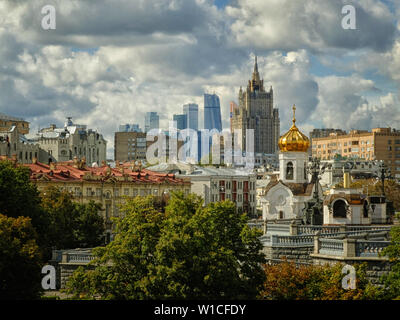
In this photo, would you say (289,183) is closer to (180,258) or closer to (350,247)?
(350,247)

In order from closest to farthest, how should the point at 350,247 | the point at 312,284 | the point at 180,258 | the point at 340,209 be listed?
the point at 180,258 < the point at 312,284 < the point at 350,247 < the point at 340,209

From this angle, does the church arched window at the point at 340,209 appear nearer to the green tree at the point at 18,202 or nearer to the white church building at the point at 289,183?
the green tree at the point at 18,202

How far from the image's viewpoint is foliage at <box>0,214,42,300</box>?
113 ft

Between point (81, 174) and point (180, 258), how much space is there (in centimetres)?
6537

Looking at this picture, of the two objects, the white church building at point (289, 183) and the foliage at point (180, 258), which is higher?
the white church building at point (289, 183)

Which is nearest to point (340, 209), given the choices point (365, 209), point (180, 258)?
point (365, 209)

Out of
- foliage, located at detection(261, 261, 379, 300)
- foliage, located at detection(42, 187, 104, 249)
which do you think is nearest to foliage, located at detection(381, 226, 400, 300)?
foliage, located at detection(261, 261, 379, 300)

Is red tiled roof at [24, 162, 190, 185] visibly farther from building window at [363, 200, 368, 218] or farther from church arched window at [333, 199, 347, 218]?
building window at [363, 200, 368, 218]

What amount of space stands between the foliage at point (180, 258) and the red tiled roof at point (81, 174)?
56.3 metres

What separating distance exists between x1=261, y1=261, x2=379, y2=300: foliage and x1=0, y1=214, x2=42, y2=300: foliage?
9.99 meters

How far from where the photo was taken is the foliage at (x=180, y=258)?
1105 inches

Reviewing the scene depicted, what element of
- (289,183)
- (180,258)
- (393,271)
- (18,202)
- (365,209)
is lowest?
(393,271)

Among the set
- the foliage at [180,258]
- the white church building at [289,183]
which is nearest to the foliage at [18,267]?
the foliage at [180,258]

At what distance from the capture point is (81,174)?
9262cm
